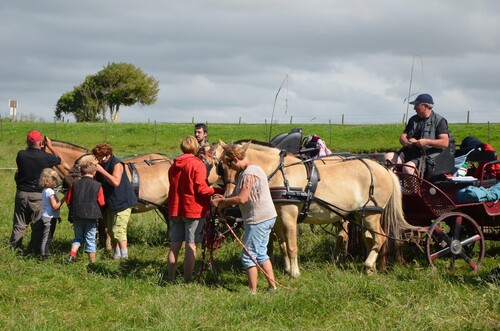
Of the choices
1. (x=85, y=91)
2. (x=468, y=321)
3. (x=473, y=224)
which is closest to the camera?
(x=468, y=321)

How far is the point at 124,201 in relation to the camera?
9.04 meters

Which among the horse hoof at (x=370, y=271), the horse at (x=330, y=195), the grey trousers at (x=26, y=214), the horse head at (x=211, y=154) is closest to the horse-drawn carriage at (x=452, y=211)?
the horse at (x=330, y=195)

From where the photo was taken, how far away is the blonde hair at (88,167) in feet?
28.1

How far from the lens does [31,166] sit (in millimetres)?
9031

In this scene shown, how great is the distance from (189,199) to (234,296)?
1224mm

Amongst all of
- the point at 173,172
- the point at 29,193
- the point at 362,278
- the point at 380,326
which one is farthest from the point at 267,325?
the point at 29,193

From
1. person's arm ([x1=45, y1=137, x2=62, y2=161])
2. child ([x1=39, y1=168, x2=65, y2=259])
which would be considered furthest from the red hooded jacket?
person's arm ([x1=45, y1=137, x2=62, y2=161])

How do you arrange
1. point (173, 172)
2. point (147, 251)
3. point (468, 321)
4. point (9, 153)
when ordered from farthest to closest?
point (9, 153)
point (147, 251)
point (173, 172)
point (468, 321)

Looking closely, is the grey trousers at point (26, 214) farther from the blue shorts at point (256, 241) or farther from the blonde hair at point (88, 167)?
the blue shorts at point (256, 241)

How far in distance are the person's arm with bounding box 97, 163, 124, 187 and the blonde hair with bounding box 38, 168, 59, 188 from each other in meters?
0.66

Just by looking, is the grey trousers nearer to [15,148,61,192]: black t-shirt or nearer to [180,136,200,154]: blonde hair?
[15,148,61,192]: black t-shirt

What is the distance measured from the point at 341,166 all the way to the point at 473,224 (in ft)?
5.90

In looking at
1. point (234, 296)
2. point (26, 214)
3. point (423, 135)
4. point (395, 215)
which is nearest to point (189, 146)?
point (234, 296)

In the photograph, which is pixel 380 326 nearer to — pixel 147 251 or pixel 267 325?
pixel 267 325
